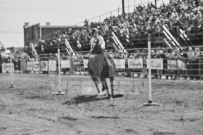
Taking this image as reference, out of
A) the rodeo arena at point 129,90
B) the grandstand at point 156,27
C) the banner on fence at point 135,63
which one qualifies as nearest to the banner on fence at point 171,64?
the rodeo arena at point 129,90

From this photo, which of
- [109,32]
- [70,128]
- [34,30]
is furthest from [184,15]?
[34,30]

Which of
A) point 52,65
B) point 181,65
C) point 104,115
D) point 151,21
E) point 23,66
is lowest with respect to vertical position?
point 104,115

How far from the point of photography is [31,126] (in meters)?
7.21

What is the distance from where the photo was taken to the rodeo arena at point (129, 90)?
7.25 metres

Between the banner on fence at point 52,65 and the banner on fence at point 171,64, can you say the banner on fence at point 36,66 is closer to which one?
the banner on fence at point 52,65

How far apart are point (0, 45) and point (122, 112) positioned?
149ft

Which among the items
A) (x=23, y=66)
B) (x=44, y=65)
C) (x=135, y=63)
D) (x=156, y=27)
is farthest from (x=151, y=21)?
(x=23, y=66)

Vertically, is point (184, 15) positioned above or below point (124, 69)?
above

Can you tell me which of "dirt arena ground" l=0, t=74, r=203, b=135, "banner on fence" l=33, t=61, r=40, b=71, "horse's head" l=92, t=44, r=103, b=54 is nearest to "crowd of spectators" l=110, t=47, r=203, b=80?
"dirt arena ground" l=0, t=74, r=203, b=135

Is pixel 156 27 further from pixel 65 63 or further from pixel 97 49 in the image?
pixel 97 49

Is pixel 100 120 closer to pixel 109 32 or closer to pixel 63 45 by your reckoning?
pixel 109 32

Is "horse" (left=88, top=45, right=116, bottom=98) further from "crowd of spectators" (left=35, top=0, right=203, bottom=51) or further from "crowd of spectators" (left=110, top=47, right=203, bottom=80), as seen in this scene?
"crowd of spectators" (left=35, top=0, right=203, bottom=51)

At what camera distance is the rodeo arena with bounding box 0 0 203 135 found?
725cm

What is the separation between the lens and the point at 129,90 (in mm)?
13953
